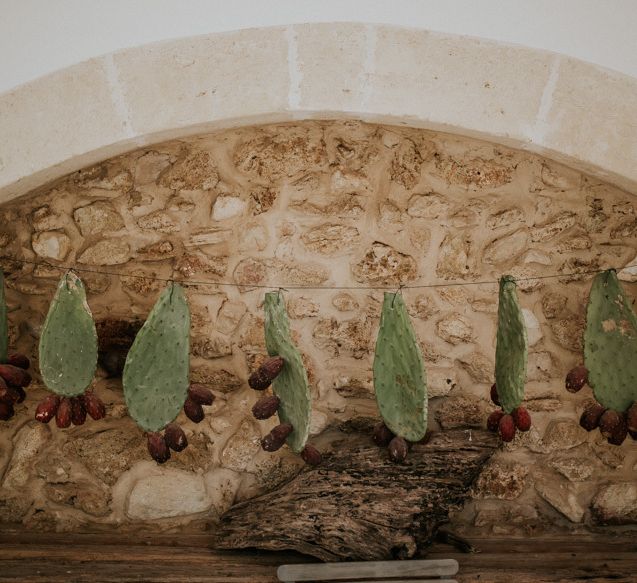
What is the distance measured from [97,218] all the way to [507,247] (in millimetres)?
1092

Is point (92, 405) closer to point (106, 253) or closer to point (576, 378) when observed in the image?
point (106, 253)

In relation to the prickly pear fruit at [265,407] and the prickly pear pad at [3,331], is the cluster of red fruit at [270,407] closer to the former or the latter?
the prickly pear fruit at [265,407]

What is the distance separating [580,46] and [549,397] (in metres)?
0.96

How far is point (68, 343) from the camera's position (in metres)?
1.92

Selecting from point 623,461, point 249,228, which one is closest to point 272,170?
point 249,228

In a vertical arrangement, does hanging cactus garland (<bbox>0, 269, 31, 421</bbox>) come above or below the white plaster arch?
below

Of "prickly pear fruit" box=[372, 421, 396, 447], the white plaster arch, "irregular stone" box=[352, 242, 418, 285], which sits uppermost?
the white plaster arch

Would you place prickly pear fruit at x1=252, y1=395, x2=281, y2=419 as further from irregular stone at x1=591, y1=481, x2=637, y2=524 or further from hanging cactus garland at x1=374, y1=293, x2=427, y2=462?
irregular stone at x1=591, y1=481, x2=637, y2=524

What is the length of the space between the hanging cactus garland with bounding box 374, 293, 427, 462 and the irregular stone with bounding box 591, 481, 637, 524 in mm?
691

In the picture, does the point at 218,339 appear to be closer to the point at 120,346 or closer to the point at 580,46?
the point at 120,346

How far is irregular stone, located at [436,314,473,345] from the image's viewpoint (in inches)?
89.0

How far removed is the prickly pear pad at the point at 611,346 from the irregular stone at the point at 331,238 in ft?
2.08

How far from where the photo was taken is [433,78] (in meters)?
1.87

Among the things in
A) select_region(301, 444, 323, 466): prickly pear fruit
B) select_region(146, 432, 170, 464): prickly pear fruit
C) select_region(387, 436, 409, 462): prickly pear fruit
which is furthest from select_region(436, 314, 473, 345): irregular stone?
select_region(146, 432, 170, 464): prickly pear fruit
